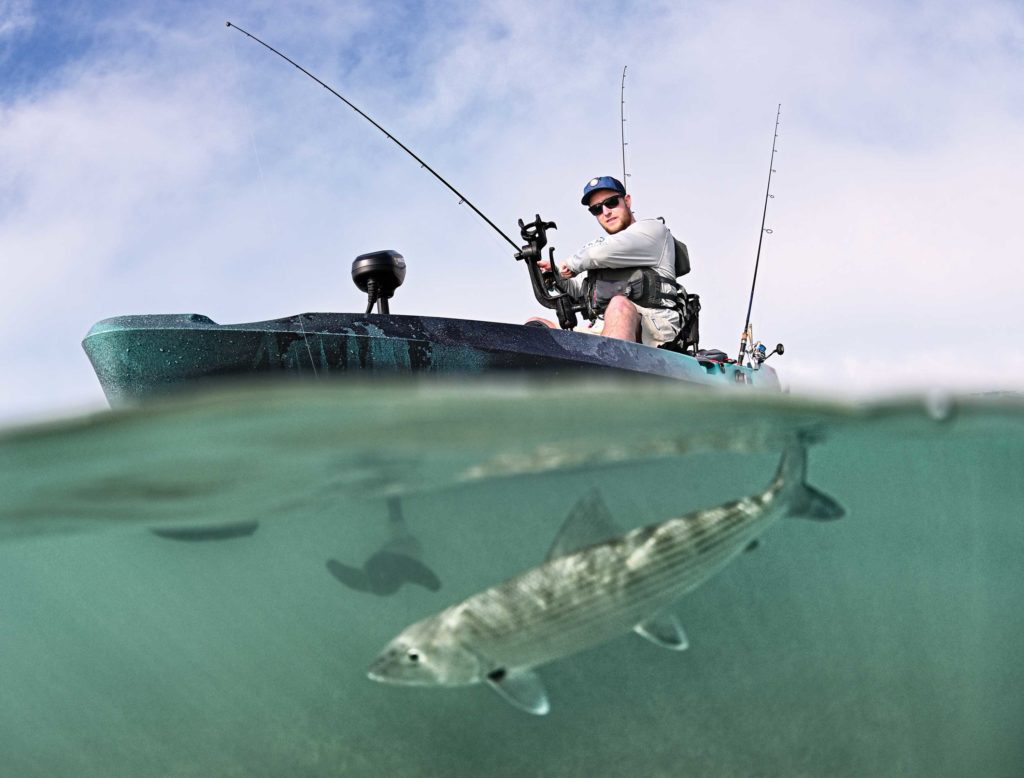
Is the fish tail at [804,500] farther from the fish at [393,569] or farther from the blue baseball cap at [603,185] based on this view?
the blue baseball cap at [603,185]

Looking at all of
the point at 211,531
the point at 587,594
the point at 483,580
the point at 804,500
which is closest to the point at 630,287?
the point at 483,580

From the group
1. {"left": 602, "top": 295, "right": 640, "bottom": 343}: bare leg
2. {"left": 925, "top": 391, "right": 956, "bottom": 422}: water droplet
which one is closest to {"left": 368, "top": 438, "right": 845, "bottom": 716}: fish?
{"left": 925, "top": 391, "right": 956, "bottom": 422}: water droplet

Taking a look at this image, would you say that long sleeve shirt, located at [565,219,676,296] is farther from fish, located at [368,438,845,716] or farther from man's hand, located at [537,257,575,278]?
fish, located at [368,438,845,716]

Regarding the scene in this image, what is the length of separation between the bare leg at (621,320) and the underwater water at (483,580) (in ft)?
5.33

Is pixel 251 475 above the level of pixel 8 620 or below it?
above

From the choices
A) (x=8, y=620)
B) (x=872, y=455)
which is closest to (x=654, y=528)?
(x=872, y=455)

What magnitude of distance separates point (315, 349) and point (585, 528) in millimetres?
3076

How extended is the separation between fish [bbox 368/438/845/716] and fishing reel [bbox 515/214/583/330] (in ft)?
14.6

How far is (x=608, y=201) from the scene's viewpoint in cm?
796

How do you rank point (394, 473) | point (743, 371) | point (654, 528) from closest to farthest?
point (654, 528), point (394, 473), point (743, 371)

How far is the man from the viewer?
7309 millimetres

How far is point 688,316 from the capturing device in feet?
25.6

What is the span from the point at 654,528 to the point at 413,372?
116 inches

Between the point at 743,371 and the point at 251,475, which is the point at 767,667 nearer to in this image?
the point at 743,371
